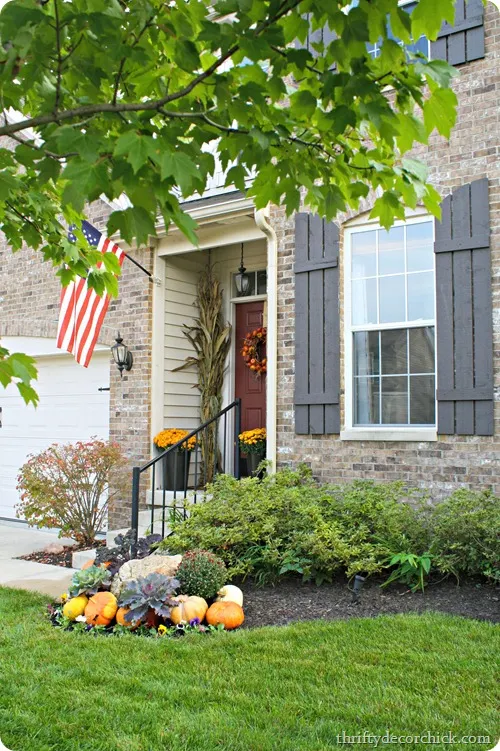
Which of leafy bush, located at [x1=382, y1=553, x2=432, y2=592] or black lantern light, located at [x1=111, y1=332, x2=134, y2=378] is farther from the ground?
black lantern light, located at [x1=111, y1=332, x2=134, y2=378]

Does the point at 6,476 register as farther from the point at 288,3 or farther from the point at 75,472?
the point at 288,3

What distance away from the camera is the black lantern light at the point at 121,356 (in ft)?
27.4

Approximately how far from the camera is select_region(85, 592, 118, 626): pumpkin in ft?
15.7

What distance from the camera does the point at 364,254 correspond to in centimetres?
678

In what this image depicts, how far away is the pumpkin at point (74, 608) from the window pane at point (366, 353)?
3.32 metres

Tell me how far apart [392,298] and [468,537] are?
2458 millimetres

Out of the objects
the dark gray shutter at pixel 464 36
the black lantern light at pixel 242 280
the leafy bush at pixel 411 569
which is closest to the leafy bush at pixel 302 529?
the leafy bush at pixel 411 569

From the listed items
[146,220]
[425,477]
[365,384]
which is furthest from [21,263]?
[146,220]

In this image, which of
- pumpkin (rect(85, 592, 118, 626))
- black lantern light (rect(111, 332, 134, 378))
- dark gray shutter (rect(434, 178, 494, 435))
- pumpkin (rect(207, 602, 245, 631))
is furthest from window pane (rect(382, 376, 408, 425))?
black lantern light (rect(111, 332, 134, 378))

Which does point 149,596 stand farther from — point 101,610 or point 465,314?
point 465,314

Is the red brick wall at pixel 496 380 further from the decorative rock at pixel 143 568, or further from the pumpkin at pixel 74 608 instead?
the pumpkin at pixel 74 608

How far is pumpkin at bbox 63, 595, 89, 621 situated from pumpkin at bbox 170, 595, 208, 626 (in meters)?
0.71

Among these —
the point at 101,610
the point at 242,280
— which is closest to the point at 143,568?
the point at 101,610

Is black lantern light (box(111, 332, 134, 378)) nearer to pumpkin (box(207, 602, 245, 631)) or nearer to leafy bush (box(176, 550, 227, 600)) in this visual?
leafy bush (box(176, 550, 227, 600))
